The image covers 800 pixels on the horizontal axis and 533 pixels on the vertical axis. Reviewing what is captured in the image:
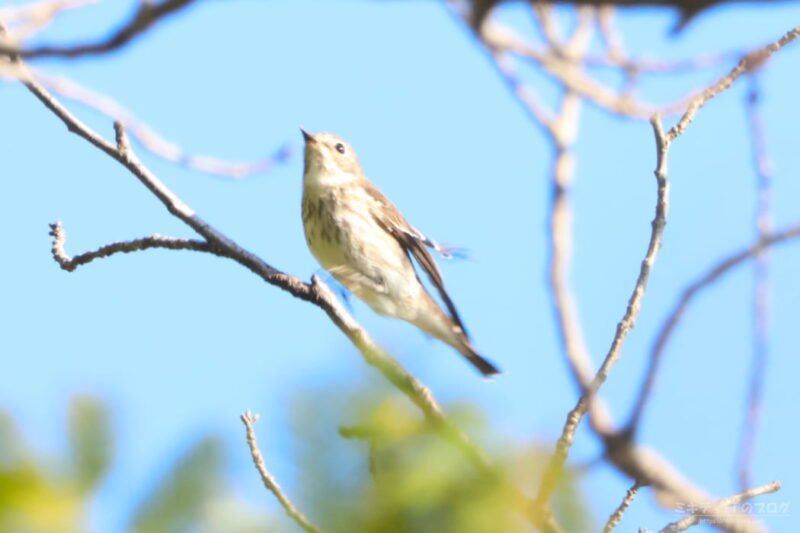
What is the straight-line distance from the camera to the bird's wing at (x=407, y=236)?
6.66 metres

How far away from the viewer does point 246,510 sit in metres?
1.47

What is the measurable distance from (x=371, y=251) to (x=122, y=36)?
5038 millimetres

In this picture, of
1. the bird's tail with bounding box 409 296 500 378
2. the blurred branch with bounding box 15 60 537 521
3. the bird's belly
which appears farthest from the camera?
the bird's tail with bounding box 409 296 500 378

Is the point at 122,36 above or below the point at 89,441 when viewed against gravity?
above

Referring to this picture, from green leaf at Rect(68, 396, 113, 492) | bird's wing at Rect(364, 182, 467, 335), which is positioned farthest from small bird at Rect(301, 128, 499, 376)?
green leaf at Rect(68, 396, 113, 492)

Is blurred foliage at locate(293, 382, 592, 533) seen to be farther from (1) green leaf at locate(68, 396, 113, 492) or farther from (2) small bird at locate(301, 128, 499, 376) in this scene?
(2) small bird at locate(301, 128, 499, 376)

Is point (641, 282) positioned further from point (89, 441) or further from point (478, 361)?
point (478, 361)

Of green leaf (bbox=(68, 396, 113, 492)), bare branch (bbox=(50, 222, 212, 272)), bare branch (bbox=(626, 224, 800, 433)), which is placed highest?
bare branch (bbox=(50, 222, 212, 272))

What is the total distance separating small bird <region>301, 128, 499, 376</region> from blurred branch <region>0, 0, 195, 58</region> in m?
4.69

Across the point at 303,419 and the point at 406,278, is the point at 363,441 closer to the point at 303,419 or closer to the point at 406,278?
the point at 303,419

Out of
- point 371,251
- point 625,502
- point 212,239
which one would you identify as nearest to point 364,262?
point 371,251

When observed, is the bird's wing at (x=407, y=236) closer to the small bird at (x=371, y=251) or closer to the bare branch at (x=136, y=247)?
the small bird at (x=371, y=251)

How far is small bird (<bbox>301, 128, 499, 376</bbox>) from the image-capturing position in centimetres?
652

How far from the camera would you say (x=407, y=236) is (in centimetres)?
707
